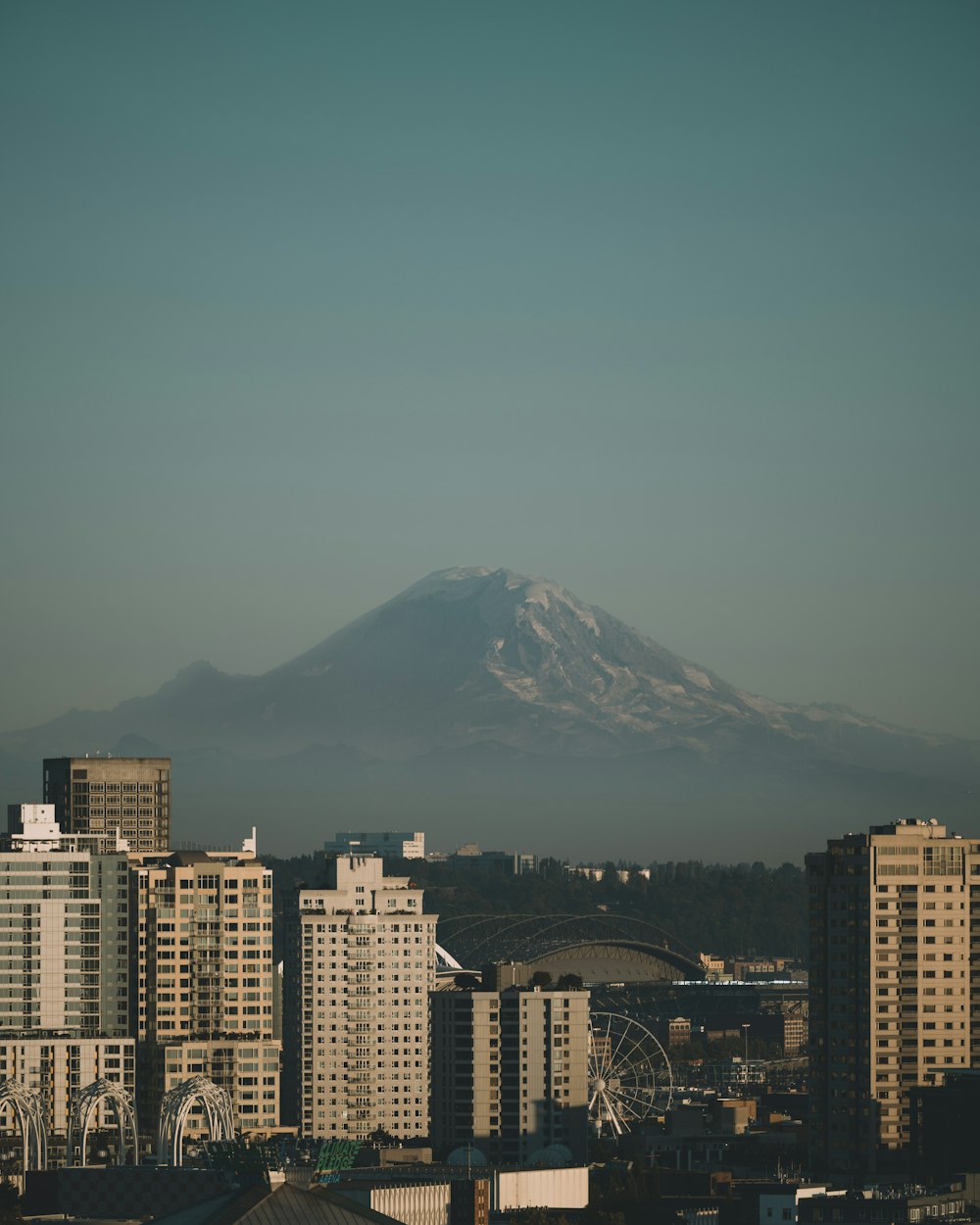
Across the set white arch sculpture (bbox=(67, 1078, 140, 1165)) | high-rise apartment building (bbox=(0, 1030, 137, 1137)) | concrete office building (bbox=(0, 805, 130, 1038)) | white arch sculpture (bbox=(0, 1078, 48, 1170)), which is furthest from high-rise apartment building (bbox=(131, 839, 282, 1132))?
white arch sculpture (bbox=(0, 1078, 48, 1170))

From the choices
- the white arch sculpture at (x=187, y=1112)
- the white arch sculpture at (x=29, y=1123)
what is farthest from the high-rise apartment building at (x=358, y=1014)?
the white arch sculpture at (x=187, y=1112)

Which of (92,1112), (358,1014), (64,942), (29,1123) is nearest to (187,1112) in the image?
Result: (29,1123)

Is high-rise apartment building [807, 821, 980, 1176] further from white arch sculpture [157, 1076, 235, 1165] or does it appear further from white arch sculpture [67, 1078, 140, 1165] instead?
white arch sculpture [67, 1078, 140, 1165]

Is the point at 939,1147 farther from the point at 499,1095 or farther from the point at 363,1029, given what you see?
the point at 363,1029

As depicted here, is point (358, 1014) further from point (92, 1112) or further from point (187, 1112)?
point (187, 1112)

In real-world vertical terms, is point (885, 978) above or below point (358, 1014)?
above
